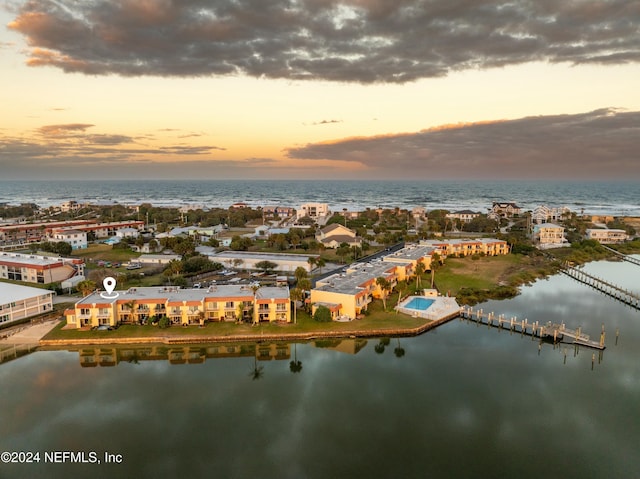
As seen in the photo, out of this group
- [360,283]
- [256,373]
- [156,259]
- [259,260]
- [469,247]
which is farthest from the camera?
[469,247]

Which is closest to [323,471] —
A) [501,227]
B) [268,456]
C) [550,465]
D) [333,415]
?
[268,456]

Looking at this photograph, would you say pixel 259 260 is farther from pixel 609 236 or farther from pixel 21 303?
pixel 609 236

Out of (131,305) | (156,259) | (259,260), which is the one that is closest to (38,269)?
(156,259)

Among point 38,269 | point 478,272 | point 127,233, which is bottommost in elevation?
point 478,272

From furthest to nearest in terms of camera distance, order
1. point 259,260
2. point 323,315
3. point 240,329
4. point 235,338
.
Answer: point 259,260, point 323,315, point 240,329, point 235,338

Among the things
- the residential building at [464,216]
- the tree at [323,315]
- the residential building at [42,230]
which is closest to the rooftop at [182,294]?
the tree at [323,315]

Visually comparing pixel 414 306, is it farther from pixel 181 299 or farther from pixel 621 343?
pixel 181 299
